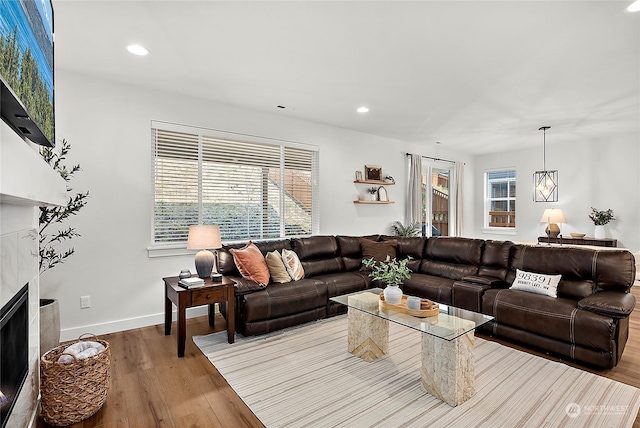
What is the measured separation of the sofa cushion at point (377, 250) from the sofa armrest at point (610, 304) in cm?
232

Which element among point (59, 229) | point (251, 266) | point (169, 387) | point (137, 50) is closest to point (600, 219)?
point (251, 266)

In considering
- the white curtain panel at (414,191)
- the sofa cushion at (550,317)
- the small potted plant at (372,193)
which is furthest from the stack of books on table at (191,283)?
the white curtain panel at (414,191)

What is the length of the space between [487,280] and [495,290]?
21cm

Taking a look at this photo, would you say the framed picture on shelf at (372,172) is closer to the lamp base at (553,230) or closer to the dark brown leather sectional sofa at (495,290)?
the dark brown leather sectional sofa at (495,290)

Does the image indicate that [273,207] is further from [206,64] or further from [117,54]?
[117,54]

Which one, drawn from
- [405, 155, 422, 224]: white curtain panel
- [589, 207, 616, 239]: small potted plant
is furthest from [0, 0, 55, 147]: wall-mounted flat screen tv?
[589, 207, 616, 239]: small potted plant

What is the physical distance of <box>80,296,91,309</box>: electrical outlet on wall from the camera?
3.35 metres

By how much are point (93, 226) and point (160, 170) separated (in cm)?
92

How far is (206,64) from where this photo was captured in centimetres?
309

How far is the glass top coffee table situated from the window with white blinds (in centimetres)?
235

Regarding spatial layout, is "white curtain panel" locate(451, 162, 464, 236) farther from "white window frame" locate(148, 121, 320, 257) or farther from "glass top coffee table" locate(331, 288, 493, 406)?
"glass top coffee table" locate(331, 288, 493, 406)

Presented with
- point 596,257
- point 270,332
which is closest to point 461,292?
point 596,257

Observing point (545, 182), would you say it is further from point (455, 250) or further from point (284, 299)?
point (284, 299)

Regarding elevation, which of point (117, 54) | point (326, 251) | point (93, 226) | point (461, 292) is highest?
point (117, 54)
